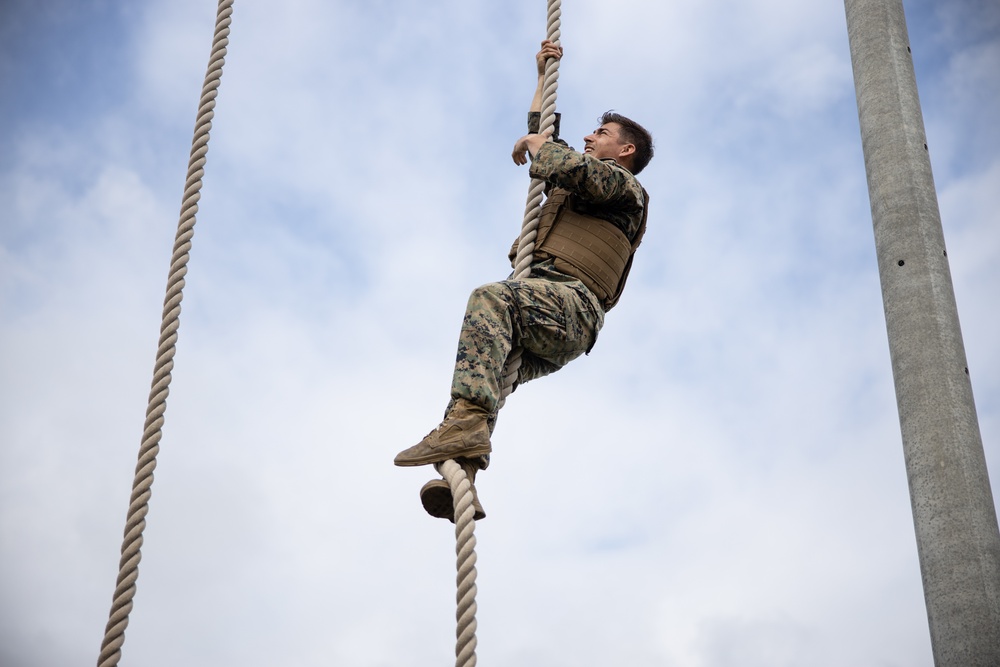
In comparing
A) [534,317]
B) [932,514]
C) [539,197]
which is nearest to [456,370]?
[534,317]

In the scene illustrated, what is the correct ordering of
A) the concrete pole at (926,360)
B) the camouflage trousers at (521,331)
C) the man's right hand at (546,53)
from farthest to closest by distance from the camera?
the man's right hand at (546,53) < the concrete pole at (926,360) < the camouflage trousers at (521,331)

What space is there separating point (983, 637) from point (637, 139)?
2.28 metres

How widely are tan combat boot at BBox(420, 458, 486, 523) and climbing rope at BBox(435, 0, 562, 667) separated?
0.14ft

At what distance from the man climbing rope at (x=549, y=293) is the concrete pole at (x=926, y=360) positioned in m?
1.37

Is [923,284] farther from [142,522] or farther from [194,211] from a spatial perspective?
[142,522]

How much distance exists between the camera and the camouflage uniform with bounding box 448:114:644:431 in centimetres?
399

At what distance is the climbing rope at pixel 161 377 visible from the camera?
3.39 m

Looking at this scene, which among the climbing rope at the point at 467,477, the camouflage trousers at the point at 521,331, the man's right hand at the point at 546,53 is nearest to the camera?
the climbing rope at the point at 467,477

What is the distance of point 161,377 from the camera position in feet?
12.3

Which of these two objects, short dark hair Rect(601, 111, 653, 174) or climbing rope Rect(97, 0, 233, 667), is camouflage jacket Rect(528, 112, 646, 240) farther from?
climbing rope Rect(97, 0, 233, 667)

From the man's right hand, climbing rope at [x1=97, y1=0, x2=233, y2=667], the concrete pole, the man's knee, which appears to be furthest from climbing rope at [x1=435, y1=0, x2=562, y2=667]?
the concrete pole

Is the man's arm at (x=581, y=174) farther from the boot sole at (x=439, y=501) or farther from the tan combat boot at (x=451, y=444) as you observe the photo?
the boot sole at (x=439, y=501)

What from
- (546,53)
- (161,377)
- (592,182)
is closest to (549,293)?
(592,182)

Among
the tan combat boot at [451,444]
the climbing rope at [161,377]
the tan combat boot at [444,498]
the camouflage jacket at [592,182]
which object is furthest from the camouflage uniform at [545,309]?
the climbing rope at [161,377]
